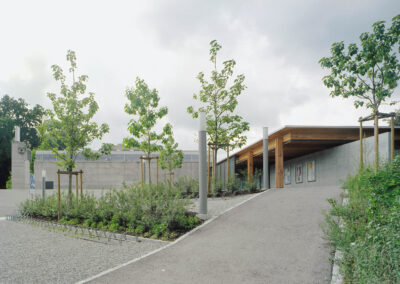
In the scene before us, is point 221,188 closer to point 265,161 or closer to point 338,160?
point 265,161

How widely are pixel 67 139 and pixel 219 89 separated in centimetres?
755

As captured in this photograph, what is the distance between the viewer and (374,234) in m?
4.64

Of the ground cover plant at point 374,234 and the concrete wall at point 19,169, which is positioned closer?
the ground cover plant at point 374,234

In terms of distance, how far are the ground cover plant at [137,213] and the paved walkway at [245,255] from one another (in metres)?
0.79

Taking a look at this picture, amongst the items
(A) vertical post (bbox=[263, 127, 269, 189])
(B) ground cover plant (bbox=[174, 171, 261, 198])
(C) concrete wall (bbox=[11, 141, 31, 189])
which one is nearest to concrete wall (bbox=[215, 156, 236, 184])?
(B) ground cover plant (bbox=[174, 171, 261, 198])

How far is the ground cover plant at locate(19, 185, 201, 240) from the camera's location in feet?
29.9

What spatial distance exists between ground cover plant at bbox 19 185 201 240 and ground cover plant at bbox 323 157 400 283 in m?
3.97

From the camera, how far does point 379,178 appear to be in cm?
737

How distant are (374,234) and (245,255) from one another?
2629 millimetres

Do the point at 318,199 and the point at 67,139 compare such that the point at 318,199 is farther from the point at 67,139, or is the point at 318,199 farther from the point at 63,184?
the point at 63,184

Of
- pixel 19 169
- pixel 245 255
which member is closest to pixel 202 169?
pixel 245 255

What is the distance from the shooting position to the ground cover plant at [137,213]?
29.9 ft

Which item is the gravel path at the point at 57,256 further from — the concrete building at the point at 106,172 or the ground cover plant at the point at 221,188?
the concrete building at the point at 106,172

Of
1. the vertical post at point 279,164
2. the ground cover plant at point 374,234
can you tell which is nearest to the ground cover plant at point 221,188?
the vertical post at point 279,164
